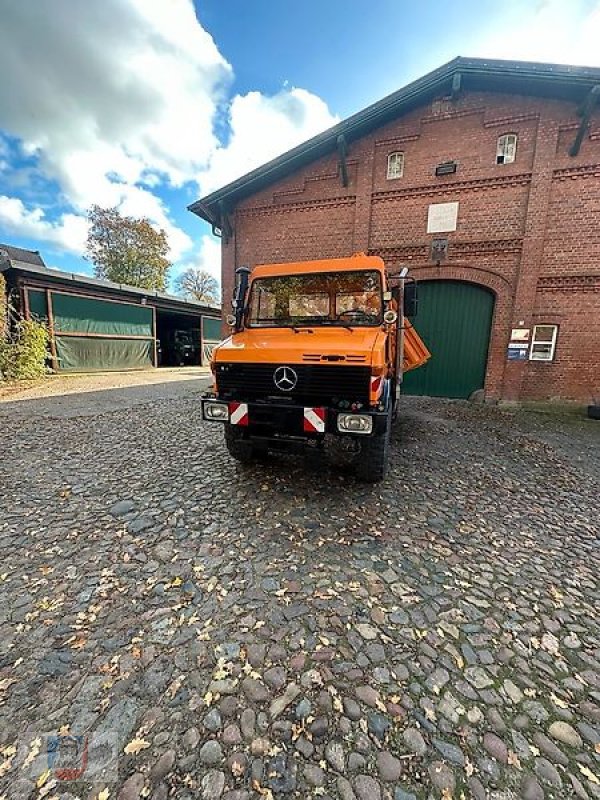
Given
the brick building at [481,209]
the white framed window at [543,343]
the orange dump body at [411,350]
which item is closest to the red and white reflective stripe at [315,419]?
the orange dump body at [411,350]

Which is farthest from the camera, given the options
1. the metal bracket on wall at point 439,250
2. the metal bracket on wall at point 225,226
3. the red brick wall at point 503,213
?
the metal bracket on wall at point 225,226

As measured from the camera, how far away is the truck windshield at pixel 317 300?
4.28 meters

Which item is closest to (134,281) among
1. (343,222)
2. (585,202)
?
(343,222)

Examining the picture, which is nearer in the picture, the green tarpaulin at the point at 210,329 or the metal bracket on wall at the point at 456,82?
the metal bracket on wall at the point at 456,82

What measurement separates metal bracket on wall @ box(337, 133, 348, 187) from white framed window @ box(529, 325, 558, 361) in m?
6.54

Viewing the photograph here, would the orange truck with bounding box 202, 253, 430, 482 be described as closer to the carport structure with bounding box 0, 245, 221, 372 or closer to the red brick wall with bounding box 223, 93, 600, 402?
the red brick wall with bounding box 223, 93, 600, 402

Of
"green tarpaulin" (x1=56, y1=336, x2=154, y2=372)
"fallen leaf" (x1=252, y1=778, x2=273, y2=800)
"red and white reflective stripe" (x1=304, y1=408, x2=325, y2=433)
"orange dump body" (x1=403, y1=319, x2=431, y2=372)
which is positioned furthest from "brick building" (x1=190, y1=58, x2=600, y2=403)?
"fallen leaf" (x1=252, y1=778, x2=273, y2=800)

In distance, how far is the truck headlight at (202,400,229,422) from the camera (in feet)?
12.6

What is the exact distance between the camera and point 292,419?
3.62 meters

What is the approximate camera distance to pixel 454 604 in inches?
93.1

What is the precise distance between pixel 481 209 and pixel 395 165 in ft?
8.62

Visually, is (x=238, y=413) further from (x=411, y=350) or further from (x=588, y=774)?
(x=411, y=350)

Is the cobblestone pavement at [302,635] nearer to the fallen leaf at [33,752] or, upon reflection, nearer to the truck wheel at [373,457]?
the fallen leaf at [33,752]

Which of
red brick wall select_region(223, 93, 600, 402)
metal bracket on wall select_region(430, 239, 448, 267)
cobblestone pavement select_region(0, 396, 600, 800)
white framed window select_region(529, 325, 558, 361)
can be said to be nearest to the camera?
cobblestone pavement select_region(0, 396, 600, 800)
